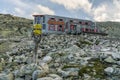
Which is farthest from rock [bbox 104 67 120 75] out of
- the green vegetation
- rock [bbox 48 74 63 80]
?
rock [bbox 48 74 63 80]

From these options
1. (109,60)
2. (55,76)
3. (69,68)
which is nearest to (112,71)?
(109,60)

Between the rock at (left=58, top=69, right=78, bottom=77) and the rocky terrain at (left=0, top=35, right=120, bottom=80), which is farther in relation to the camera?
the rock at (left=58, top=69, right=78, bottom=77)

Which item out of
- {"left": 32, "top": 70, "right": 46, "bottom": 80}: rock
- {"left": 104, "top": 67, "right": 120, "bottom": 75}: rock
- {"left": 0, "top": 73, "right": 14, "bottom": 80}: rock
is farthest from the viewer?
{"left": 104, "top": 67, "right": 120, "bottom": 75}: rock

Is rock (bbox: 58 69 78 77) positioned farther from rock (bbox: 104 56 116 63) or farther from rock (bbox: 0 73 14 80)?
rock (bbox: 104 56 116 63)

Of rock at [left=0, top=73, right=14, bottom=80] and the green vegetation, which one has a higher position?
the green vegetation

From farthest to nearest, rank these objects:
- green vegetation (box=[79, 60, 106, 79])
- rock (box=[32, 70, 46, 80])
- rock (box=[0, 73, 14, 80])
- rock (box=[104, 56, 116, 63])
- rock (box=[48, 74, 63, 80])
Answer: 1. rock (box=[104, 56, 116, 63])
2. green vegetation (box=[79, 60, 106, 79])
3. rock (box=[0, 73, 14, 80])
4. rock (box=[32, 70, 46, 80])
5. rock (box=[48, 74, 63, 80])

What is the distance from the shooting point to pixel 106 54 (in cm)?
2731

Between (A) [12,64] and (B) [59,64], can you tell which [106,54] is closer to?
(B) [59,64]

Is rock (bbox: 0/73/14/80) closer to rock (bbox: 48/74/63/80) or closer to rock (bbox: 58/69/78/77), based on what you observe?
rock (bbox: 48/74/63/80)

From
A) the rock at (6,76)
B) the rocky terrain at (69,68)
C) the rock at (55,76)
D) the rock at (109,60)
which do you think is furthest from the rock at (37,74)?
the rock at (109,60)

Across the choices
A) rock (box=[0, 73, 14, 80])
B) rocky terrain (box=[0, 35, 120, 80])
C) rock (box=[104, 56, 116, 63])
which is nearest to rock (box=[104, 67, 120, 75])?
rocky terrain (box=[0, 35, 120, 80])

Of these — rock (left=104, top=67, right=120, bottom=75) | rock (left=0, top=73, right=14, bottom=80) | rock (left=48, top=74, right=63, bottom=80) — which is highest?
rock (left=104, top=67, right=120, bottom=75)

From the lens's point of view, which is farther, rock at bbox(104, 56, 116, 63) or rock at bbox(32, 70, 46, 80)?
rock at bbox(104, 56, 116, 63)

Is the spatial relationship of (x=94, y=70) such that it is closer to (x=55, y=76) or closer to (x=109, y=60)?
(x=109, y=60)
